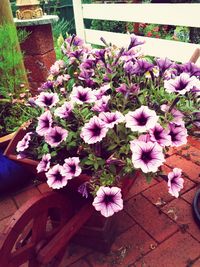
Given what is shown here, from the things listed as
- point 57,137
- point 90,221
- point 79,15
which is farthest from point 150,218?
point 79,15

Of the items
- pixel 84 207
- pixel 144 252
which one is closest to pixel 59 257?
pixel 84 207

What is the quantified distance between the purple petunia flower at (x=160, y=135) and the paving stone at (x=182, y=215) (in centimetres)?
90

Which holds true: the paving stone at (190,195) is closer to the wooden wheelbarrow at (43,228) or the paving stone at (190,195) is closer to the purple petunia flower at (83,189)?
the wooden wheelbarrow at (43,228)

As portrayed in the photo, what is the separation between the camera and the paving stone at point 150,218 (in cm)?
179

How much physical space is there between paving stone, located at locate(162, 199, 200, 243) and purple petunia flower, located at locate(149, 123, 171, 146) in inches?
35.3

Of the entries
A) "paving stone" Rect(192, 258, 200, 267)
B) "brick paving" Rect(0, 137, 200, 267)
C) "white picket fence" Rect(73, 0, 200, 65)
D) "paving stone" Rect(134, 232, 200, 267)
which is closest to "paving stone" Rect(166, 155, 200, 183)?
"brick paving" Rect(0, 137, 200, 267)

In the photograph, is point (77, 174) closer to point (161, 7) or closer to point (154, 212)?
point (154, 212)

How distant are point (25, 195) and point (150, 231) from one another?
1.00 metres

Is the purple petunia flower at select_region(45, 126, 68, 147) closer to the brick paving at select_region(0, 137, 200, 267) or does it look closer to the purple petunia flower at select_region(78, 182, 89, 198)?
the purple petunia flower at select_region(78, 182, 89, 198)

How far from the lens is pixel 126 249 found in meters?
1.71

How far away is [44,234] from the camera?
1326mm

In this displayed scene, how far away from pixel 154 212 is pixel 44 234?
0.89 meters

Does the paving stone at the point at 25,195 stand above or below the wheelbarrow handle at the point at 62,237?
below

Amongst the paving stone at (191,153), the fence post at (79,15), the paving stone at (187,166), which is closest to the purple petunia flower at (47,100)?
the paving stone at (187,166)
